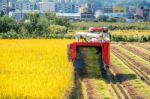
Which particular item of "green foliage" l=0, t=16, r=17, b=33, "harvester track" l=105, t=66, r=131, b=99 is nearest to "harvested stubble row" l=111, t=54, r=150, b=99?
"harvester track" l=105, t=66, r=131, b=99

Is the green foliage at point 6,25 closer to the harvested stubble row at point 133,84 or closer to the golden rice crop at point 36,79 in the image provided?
the golden rice crop at point 36,79

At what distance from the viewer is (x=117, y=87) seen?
803 inches

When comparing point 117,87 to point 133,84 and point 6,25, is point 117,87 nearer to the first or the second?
point 133,84

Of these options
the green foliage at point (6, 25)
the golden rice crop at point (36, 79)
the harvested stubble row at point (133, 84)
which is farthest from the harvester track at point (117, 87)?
the green foliage at point (6, 25)

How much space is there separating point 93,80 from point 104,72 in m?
1.40

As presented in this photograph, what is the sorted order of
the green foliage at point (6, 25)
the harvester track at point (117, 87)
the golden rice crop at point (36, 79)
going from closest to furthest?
the golden rice crop at point (36, 79) < the harvester track at point (117, 87) < the green foliage at point (6, 25)

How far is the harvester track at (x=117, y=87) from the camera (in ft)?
60.1

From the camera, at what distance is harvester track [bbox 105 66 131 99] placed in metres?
18.3

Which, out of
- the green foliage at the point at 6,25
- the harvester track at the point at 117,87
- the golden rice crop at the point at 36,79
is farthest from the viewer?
the green foliage at the point at 6,25

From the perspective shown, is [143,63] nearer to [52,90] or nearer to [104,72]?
[104,72]

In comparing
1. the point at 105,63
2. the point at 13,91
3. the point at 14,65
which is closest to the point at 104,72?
the point at 105,63

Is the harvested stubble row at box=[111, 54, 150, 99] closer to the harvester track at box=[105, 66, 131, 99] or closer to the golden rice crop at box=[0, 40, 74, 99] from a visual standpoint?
the harvester track at box=[105, 66, 131, 99]

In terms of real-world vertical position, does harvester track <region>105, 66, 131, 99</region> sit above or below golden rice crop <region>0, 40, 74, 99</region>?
below

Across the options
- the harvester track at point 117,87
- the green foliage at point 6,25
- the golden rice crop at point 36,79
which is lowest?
the green foliage at point 6,25
